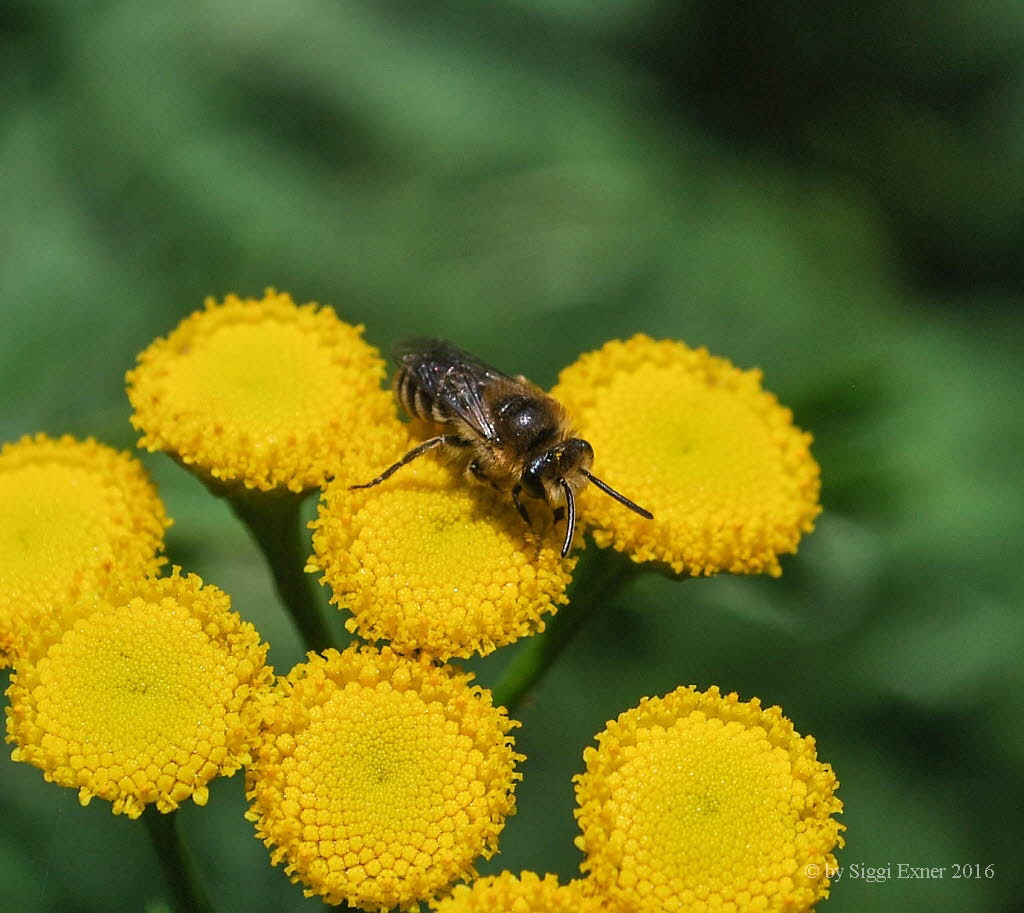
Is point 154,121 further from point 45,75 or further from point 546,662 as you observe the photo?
point 546,662

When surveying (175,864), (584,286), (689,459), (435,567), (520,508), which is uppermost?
(584,286)

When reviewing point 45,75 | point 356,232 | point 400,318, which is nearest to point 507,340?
point 400,318

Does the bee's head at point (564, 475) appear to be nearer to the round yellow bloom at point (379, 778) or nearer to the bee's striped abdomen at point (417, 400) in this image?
the bee's striped abdomen at point (417, 400)

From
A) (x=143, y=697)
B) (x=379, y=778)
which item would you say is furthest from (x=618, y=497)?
(x=143, y=697)

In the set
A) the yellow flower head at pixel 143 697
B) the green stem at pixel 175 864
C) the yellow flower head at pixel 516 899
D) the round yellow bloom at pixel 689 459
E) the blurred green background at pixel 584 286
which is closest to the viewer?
the yellow flower head at pixel 516 899

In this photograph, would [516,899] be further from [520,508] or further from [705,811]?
[520,508]

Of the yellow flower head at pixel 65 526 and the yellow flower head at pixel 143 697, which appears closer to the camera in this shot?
the yellow flower head at pixel 143 697

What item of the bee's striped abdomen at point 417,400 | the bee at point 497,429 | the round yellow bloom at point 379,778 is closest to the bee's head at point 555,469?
the bee at point 497,429
